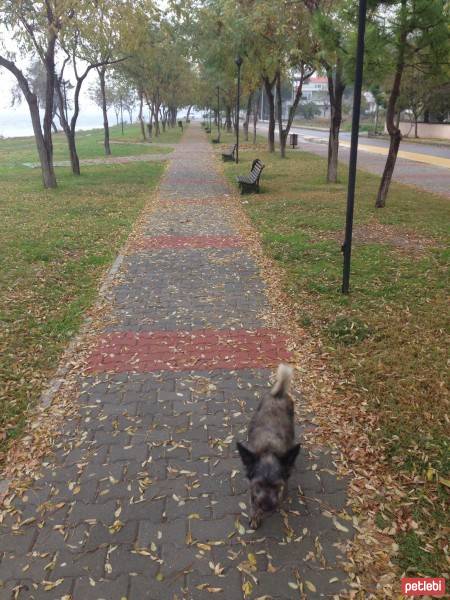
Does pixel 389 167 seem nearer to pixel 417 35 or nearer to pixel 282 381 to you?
pixel 417 35

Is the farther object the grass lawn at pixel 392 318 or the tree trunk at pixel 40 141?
the tree trunk at pixel 40 141

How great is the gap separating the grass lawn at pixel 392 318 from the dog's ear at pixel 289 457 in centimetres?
94

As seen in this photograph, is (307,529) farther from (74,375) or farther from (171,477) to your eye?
(74,375)

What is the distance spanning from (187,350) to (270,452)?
9.38 ft

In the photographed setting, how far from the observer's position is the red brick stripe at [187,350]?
5.83 metres

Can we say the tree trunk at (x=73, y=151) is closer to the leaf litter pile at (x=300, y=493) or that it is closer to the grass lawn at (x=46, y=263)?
the grass lawn at (x=46, y=263)

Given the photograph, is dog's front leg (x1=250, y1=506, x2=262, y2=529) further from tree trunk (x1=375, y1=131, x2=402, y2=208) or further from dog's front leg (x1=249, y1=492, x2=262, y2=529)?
tree trunk (x1=375, y1=131, x2=402, y2=208)

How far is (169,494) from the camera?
3.89m

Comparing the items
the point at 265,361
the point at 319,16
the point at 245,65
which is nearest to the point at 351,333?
the point at 265,361

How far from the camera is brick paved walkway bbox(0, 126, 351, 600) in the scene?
10.6ft

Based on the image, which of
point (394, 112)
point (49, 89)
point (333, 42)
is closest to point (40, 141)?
point (49, 89)

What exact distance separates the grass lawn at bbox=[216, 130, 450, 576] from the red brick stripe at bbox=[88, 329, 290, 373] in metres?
0.78

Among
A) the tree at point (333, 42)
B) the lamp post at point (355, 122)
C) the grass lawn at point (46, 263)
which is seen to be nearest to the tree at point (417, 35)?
the tree at point (333, 42)

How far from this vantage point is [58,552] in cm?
340
